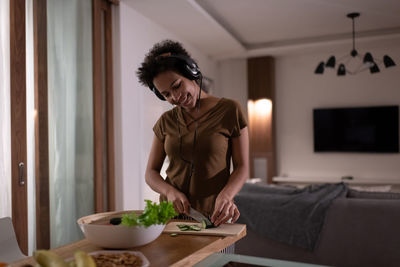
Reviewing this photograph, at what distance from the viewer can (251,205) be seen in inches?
125

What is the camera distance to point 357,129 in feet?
19.8

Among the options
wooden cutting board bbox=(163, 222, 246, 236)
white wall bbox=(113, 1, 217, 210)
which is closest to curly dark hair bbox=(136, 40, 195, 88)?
wooden cutting board bbox=(163, 222, 246, 236)

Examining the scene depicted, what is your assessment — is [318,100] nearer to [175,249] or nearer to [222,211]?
[222,211]

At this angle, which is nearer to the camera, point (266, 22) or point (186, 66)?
point (186, 66)

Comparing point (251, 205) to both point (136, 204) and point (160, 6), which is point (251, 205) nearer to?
point (136, 204)

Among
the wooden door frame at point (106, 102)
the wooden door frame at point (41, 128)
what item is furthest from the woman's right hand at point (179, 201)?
the wooden door frame at point (106, 102)

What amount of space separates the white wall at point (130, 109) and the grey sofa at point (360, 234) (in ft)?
5.76

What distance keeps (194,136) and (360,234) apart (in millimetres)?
1888

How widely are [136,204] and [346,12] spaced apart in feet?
10.8

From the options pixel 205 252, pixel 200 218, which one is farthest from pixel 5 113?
pixel 205 252

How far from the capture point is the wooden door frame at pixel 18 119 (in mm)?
2609

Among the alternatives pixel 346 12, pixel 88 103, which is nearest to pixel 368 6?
pixel 346 12

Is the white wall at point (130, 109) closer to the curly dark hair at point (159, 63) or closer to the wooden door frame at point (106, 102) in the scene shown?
the wooden door frame at point (106, 102)

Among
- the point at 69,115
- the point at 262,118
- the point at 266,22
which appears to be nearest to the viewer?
the point at 69,115
